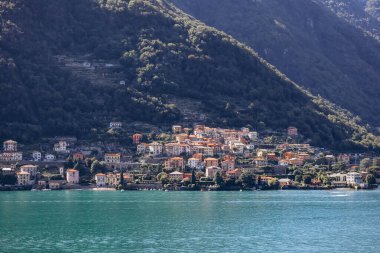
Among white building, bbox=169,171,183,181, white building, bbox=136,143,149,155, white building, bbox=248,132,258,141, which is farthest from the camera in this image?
white building, bbox=248,132,258,141

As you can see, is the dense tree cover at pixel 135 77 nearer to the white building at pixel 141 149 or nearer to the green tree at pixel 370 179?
the white building at pixel 141 149

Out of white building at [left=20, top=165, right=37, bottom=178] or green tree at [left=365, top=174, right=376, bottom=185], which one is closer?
white building at [left=20, top=165, right=37, bottom=178]

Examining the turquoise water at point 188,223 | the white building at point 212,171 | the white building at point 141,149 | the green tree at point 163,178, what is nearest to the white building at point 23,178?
the turquoise water at point 188,223

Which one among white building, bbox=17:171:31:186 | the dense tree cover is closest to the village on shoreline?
white building, bbox=17:171:31:186

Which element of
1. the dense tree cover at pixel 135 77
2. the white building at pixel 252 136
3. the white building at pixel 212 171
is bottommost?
the white building at pixel 212 171

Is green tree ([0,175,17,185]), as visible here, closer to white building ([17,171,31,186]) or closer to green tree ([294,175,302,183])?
white building ([17,171,31,186])

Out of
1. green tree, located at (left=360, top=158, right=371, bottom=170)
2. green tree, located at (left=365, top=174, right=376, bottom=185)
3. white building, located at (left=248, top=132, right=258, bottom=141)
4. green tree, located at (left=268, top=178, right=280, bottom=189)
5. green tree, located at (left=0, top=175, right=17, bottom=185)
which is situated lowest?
green tree, located at (left=268, top=178, right=280, bottom=189)

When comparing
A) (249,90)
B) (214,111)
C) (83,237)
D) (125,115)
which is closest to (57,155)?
(125,115)
